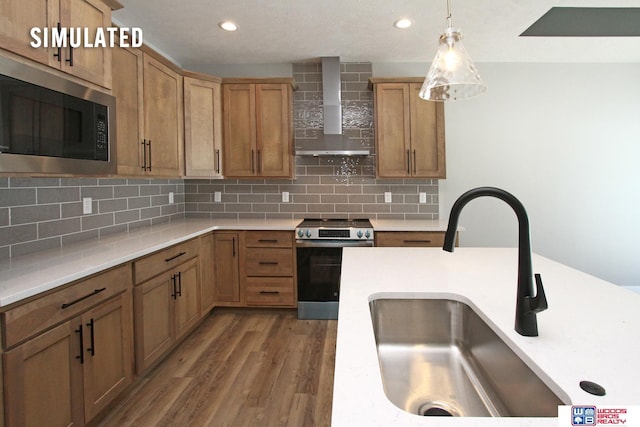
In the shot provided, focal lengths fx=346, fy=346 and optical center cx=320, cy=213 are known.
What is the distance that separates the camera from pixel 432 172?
3.46 metres

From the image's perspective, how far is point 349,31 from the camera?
3.00 m

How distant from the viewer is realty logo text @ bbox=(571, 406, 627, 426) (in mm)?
566

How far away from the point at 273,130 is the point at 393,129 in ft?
3.99

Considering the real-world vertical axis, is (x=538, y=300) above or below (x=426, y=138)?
below

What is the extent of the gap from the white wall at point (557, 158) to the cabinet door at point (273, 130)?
3.78ft

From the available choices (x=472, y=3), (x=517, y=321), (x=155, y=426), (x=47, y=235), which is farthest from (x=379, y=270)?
(x=472, y=3)

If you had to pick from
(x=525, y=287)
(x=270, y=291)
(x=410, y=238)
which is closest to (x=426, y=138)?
(x=410, y=238)

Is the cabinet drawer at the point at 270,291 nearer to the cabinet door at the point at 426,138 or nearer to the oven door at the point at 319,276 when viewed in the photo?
the oven door at the point at 319,276

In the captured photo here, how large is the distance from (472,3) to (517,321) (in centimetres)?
253

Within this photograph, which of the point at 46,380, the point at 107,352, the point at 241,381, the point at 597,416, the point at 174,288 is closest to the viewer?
the point at 597,416

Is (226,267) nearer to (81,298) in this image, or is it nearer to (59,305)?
(81,298)

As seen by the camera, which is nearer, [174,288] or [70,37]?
[70,37]

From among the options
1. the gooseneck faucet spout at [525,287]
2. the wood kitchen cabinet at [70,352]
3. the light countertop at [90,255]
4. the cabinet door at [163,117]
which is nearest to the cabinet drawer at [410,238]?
the light countertop at [90,255]

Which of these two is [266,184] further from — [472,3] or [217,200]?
[472,3]
